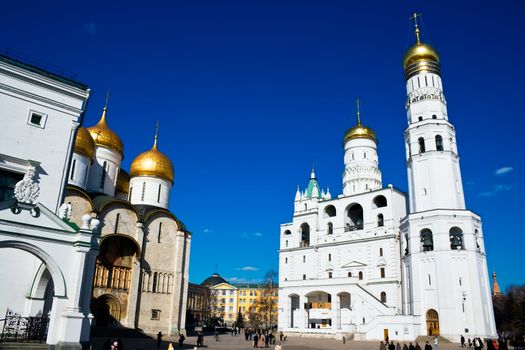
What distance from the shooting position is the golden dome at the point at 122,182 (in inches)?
1425

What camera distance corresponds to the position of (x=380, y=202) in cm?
4109

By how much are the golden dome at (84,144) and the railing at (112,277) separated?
26.2ft

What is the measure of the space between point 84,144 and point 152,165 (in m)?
6.26

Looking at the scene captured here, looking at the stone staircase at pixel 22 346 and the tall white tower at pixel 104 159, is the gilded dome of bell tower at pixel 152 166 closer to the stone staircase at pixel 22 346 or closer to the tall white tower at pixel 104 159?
the tall white tower at pixel 104 159

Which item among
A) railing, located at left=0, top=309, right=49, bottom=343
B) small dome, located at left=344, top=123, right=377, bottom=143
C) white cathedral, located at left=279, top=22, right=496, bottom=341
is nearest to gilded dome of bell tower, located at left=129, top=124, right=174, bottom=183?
white cathedral, located at left=279, top=22, right=496, bottom=341

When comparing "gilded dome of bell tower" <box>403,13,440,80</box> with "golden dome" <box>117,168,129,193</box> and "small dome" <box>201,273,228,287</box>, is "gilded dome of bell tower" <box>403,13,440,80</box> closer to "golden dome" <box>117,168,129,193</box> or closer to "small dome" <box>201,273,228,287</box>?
"golden dome" <box>117,168,129,193</box>

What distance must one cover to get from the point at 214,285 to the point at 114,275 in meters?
69.9

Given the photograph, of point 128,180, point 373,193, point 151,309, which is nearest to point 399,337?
point 373,193

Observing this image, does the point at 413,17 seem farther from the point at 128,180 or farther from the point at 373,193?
the point at 128,180

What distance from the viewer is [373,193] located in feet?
133

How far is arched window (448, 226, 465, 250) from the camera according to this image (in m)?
32.0

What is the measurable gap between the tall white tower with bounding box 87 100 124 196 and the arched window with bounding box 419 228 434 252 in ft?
81.1

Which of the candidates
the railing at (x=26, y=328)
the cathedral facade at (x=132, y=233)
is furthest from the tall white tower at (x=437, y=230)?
the railing at (x=26, y=328)

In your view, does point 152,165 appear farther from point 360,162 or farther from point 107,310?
point 360,162
